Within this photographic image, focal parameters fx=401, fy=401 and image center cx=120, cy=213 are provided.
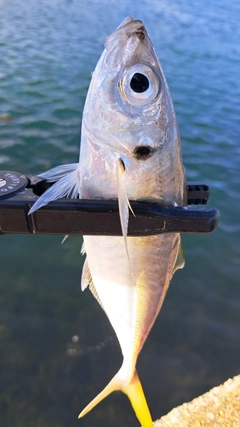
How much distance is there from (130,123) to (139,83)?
0.16 meters

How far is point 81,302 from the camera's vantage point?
392cm

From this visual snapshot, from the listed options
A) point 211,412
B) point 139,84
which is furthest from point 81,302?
point 139,84

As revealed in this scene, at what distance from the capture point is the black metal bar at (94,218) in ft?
4.69

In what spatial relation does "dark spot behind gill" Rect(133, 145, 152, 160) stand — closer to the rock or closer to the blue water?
the rock

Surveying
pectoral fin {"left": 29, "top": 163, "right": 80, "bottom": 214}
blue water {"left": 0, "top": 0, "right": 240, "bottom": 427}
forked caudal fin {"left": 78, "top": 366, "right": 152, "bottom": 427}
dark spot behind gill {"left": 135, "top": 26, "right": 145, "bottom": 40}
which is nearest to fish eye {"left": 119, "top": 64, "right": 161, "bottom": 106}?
dark spot behind gill {"left": 135, "top": 26, "right": 145, "bottom": 40}

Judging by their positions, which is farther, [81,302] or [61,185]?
[81,302]

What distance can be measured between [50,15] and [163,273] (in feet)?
49.6

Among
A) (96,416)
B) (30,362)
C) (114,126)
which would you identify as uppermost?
(114,126)

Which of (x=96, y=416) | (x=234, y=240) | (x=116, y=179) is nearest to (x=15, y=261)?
(x=96, y=416)

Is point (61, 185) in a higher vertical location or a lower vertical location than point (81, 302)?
higher

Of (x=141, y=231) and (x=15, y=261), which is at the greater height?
(x=141, y=231)

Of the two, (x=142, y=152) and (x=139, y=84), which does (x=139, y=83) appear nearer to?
(x=139, y=84)

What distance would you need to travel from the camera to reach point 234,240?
4902 mm

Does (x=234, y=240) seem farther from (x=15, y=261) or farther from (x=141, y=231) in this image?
(x=141, y=231)
